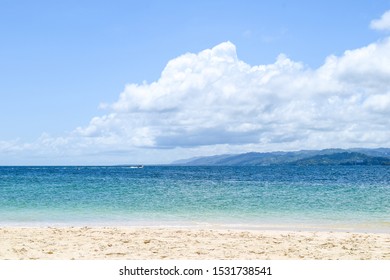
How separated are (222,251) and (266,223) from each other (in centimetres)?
980

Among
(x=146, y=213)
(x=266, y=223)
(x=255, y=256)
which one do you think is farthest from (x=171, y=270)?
(x=146, y=213)

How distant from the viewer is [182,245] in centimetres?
1509

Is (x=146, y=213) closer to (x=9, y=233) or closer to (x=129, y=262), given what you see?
(x=9, y=233)

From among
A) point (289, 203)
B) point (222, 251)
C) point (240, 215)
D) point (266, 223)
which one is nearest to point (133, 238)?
point (222, 251)

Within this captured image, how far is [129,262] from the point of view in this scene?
11836mm

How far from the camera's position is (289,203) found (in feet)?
112

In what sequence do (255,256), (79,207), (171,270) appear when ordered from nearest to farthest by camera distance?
(171,270) → (255,256) → (79,207)

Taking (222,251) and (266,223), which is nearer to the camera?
(222,251)

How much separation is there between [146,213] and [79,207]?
6.06 meters

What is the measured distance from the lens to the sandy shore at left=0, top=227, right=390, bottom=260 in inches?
527

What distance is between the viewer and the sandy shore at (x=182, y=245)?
13398 mm

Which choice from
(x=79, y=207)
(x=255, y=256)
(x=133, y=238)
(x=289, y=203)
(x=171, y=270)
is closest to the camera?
(x=171, y=270)

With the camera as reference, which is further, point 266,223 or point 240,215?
point 240,215

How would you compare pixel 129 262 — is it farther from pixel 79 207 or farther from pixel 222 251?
pixel 79 207
